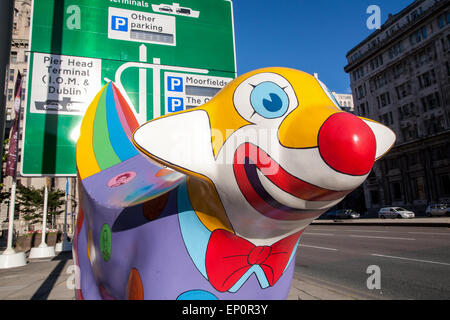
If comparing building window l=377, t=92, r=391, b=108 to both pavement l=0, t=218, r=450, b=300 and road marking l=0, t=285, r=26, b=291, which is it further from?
road marking l=0, t=285, r=26, b=291

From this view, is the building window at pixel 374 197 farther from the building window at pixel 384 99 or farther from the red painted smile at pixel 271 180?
the red painted smile at pixel 271 180

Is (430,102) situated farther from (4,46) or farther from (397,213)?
(4,46)

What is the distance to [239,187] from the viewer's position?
4.93ft

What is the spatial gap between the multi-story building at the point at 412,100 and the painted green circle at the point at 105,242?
3280 cm

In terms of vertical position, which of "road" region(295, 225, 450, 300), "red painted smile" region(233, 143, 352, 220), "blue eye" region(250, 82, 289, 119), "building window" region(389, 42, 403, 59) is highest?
"building window" region(389, 42, 403, 59)

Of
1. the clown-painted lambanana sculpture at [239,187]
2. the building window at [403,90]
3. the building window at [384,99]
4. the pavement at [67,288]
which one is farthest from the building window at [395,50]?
the clown-painted lambanana sculpture at [239,187]

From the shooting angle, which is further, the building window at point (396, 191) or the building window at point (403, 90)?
the building window at point (396, 191)

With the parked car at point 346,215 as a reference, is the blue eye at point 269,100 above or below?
above

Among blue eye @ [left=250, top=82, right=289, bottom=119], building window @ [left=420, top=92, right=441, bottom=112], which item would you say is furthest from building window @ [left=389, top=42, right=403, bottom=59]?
blue eye @ [left=250, top=82, right=289, bottom=119]

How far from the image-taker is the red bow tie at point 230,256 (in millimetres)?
1693

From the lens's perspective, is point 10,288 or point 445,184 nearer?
point 10,288

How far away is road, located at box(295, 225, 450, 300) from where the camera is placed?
4500 millimetres

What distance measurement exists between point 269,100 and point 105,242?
1675 mm

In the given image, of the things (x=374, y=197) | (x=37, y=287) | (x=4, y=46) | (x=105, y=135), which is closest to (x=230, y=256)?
(x=4, y=46)
